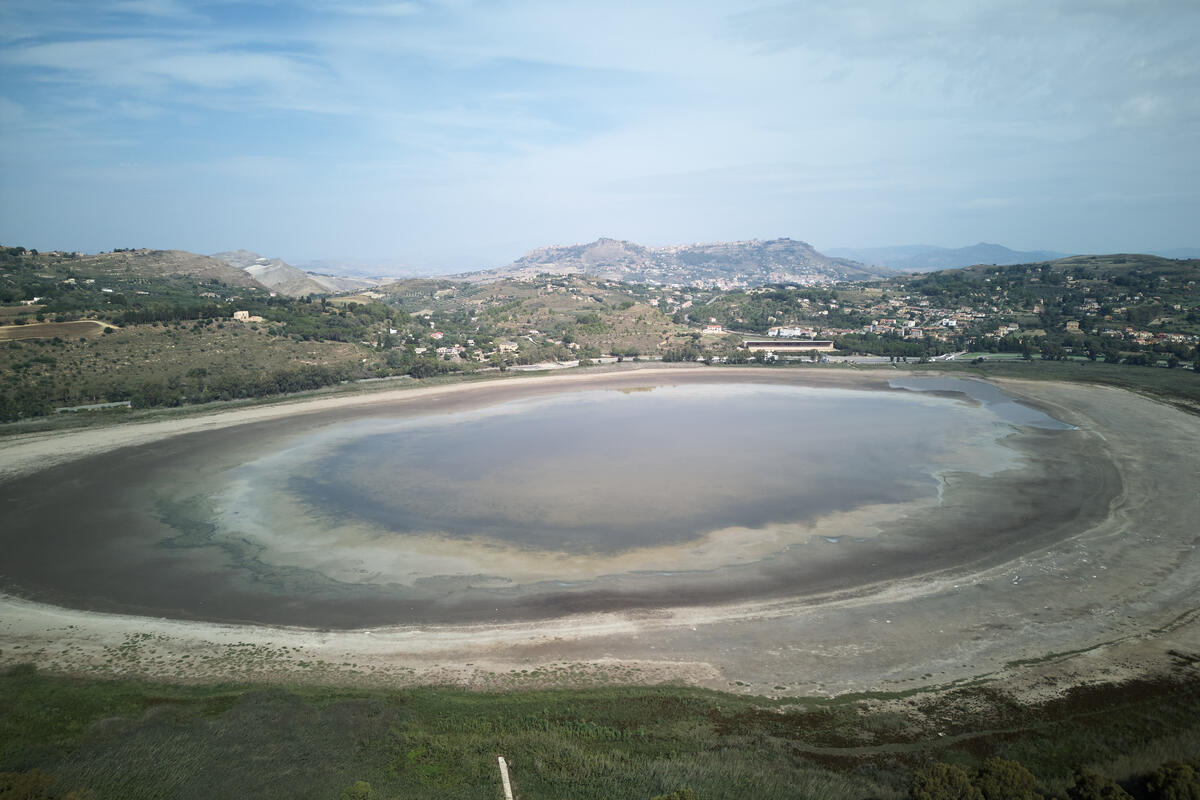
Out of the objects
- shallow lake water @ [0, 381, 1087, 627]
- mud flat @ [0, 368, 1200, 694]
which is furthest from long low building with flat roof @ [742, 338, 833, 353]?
mud flat @ [0, 368, 1200, 694]

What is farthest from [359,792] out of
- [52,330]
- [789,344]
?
[789,344]

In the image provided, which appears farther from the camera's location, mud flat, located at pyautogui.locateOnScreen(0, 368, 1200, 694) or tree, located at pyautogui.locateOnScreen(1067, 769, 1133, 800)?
mud flat, located at pyautogui.locateOnScreen(0, 368, 1200, 694)

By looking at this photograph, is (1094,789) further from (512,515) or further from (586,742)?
(512,515)

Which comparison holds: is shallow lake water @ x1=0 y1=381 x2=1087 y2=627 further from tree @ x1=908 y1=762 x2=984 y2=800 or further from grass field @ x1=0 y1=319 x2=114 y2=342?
grass field @ x1=0 y1=319 x2=114 y2=342

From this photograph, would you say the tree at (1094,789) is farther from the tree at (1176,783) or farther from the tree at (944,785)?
the tree at (944,785)

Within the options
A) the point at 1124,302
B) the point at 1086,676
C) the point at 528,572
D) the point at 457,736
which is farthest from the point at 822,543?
the point at 1124,302

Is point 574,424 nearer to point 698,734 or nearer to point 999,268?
point 698,734
